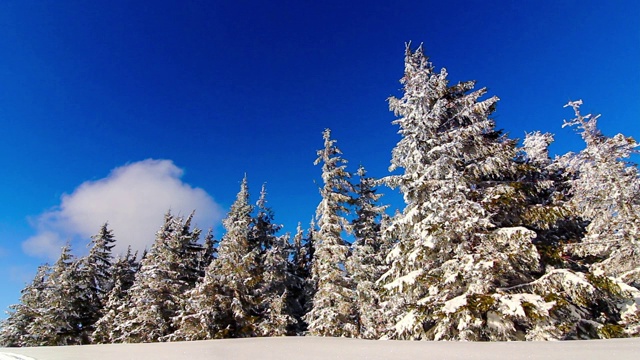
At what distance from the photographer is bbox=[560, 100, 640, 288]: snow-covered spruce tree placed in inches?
499

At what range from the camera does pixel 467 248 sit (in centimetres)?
1127

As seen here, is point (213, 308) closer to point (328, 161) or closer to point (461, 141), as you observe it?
point (328, 161)

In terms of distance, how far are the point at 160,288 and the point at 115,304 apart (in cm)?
828

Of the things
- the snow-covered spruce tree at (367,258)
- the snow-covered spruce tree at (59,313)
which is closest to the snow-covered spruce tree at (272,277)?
the snow-covered spruce tree at (367,258)

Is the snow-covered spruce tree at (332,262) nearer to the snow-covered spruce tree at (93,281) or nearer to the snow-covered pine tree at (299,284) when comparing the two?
the snow-covered pine tree at (299,284)

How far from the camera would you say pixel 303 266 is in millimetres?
30188

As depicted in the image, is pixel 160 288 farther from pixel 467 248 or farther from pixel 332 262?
pixel 467 248

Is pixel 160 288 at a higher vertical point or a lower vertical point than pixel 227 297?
higher

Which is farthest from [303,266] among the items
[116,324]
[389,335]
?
[389,335]

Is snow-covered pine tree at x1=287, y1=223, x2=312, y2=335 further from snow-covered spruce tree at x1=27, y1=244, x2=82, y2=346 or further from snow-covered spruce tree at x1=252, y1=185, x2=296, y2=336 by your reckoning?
snow-covered spruce tree at x1=27, y1=244, x2=82, y2=346

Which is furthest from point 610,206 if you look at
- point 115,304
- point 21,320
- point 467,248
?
point 21,320

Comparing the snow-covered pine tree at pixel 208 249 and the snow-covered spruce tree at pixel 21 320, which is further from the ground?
the snow-covered pine tree at pixel 208 249

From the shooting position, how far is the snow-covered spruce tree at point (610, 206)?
12664mm

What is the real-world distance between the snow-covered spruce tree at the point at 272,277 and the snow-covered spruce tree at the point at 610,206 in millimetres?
16325
